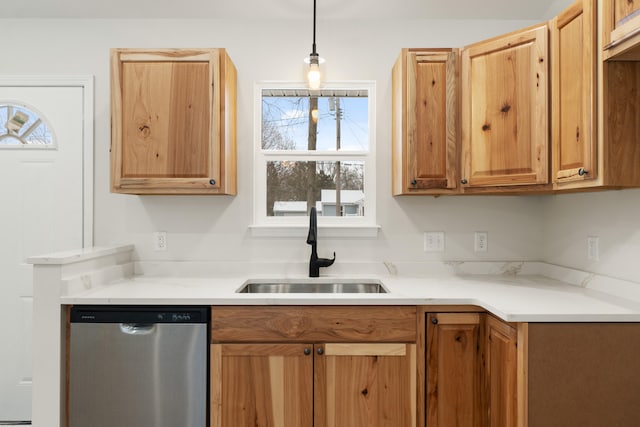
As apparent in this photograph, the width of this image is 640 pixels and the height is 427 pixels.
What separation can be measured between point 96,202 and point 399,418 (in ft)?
6.96

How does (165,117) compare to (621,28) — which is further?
(165,117)

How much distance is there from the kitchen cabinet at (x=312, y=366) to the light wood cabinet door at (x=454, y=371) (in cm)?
9

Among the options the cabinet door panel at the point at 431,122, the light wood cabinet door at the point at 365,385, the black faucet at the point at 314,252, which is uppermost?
the cabinet door panel at the point at 431,122

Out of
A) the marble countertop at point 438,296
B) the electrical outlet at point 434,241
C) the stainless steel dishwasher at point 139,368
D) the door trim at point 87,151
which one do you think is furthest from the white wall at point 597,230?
the door trim at point 87,151

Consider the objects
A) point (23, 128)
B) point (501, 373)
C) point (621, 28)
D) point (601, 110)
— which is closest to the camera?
point (621, 28)

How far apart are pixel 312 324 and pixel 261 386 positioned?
1.17 feet

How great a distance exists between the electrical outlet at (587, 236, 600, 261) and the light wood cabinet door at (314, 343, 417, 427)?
1067 mm

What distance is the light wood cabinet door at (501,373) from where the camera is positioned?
1537mm

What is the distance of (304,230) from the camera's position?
2.46 metres

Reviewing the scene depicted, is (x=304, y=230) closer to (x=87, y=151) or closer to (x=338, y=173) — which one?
(x=338, y=173)

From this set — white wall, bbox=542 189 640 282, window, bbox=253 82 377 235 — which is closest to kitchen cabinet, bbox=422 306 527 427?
white wall, bbox=542 189 640 282

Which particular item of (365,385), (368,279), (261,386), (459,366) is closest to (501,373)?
(459,366)

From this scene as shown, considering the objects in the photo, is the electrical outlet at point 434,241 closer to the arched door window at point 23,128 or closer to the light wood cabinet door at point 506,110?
the light wood cabinet door at point 506,110

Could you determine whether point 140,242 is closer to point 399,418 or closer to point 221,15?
point 221,15
